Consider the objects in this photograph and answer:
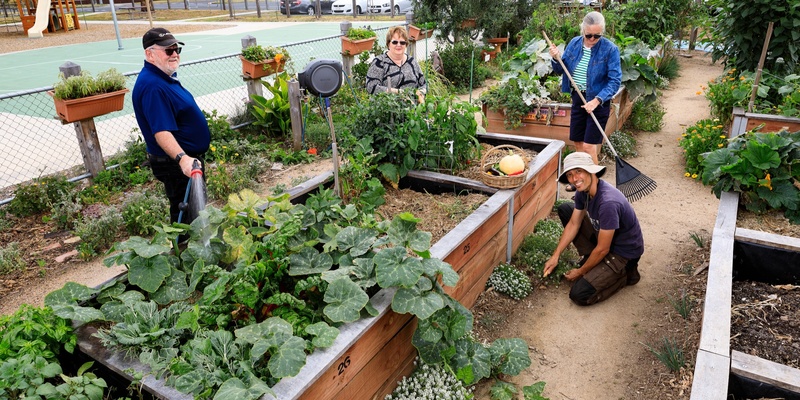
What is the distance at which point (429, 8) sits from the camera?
440 inches

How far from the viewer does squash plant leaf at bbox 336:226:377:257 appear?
283 centimetres

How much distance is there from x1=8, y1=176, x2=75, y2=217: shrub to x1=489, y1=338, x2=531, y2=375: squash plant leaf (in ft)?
13.8

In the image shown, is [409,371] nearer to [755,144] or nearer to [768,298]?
[768,298]

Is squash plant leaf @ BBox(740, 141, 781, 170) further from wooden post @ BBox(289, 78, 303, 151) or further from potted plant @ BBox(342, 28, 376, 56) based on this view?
potted plant @ BBox(342, 28, 376, 56)

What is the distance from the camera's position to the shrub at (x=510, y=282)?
3871mm

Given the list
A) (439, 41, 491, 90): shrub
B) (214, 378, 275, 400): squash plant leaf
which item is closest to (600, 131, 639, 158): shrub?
(439, 41, 491, 90): shrub

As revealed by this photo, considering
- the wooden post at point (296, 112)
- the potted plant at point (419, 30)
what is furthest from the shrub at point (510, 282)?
the potted plant at point (419, 30)

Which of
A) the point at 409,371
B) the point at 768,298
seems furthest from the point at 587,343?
the point at 409,371

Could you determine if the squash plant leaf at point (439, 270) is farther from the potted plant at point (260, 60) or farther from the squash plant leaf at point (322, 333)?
the potted plant at point (260, 60)

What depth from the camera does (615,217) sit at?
3580mm

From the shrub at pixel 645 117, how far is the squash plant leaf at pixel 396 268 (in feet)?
19.2

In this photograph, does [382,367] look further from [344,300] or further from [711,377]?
[711,377]

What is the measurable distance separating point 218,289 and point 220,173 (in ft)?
10.9

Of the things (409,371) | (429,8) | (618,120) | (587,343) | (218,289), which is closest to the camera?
(218,289)
